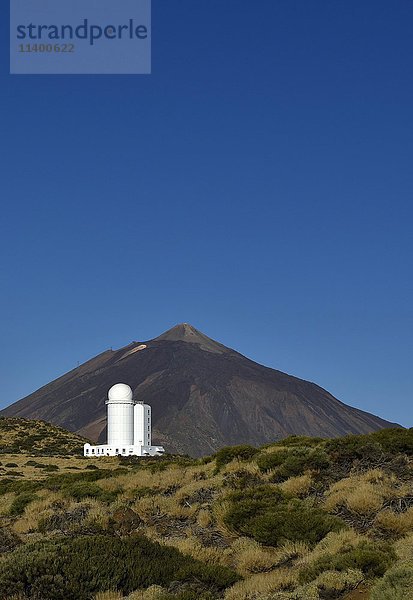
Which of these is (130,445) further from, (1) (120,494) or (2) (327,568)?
(2) (327,568)

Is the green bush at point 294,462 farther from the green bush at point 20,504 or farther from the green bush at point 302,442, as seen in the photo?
the green bush at point 20,504

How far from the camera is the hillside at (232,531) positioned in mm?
10484

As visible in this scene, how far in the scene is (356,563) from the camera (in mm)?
10719

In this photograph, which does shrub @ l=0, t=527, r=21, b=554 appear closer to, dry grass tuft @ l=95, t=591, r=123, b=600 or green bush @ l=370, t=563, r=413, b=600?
dry grass tuft @ l=95, t=591, r=123, b=600

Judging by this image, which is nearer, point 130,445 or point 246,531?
point 246,531

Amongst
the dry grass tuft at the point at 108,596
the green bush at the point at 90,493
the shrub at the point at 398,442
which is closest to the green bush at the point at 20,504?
the green bush at the point at 90,493

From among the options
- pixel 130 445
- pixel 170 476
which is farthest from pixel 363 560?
pixel 130 445

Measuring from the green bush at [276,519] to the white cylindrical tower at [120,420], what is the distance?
60.3m

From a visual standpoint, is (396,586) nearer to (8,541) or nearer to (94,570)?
(94,570)

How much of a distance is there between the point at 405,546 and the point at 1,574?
23.9 feet

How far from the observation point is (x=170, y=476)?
2391cm

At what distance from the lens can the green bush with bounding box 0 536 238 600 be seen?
34.3 ft

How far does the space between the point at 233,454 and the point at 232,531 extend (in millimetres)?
11128

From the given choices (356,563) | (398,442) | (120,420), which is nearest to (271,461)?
(398,442)
